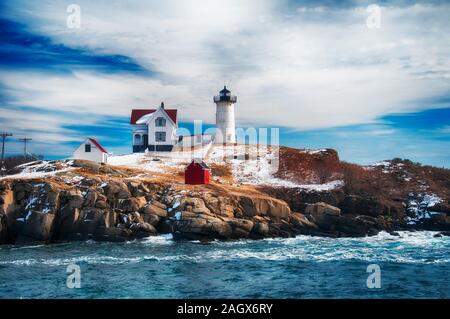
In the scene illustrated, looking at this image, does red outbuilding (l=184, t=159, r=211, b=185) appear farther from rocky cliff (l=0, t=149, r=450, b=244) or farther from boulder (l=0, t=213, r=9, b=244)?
boulder (l=0, t=213, r=9, b=244)

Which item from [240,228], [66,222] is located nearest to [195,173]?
[240,228]

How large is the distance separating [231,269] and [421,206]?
3074 cm

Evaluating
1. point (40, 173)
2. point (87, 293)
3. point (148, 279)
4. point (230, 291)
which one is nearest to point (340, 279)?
point (230, 291)

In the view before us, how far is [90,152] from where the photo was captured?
197 feet

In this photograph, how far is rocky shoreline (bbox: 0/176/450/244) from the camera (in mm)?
40562

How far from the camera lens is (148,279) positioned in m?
25.9

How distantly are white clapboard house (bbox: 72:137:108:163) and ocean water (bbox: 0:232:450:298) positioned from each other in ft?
75.8

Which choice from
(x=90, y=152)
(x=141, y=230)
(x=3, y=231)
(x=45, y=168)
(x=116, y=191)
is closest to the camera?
(x=3, y=231)

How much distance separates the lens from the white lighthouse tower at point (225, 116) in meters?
80.2

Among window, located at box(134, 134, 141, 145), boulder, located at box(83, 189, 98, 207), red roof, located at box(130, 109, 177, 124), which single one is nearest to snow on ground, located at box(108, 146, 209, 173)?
window, located at box(134, 134, 141, 145)

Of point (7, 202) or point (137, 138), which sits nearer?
point (7, 202)

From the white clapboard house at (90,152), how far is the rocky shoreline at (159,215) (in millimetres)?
13106

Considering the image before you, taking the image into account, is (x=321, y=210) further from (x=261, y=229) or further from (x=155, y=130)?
(x=155, y=130)

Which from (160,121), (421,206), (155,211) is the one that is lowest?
(421,206)
